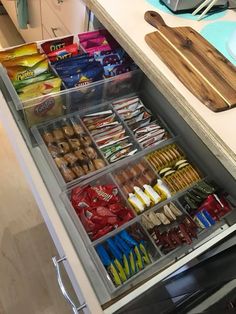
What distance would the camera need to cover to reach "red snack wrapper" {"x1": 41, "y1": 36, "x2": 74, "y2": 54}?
807 millimetres

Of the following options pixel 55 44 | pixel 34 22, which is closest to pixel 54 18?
pixel 34 22

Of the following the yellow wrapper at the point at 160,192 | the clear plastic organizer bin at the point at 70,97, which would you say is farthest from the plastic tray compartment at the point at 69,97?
the yellow wrapper at the point at 160,192

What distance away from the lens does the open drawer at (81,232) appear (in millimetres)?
530

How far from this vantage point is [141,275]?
1.89 ft

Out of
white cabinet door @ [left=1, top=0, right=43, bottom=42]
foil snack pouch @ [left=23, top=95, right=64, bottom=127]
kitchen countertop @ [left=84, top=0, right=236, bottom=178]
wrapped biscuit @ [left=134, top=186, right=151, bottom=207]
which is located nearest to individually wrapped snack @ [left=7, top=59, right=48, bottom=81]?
foil snack pouch @ [left=23, top=95, right=64, bottom=127]

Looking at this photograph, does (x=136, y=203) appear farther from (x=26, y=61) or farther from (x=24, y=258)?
(x=24, y=258)

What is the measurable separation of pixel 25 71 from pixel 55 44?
0.47 ft

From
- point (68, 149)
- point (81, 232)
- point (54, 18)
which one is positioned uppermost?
point (54, 18)

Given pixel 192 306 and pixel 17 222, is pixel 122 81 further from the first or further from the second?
pixel 17 222

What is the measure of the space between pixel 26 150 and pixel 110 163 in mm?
224

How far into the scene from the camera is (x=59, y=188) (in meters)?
0.66

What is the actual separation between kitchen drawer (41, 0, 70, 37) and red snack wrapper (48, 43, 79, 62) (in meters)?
0.26

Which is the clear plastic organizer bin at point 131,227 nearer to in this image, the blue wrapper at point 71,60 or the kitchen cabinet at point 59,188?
the kitchen cabinet at point 59,188

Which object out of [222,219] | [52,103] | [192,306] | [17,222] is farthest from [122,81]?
[17,222]
